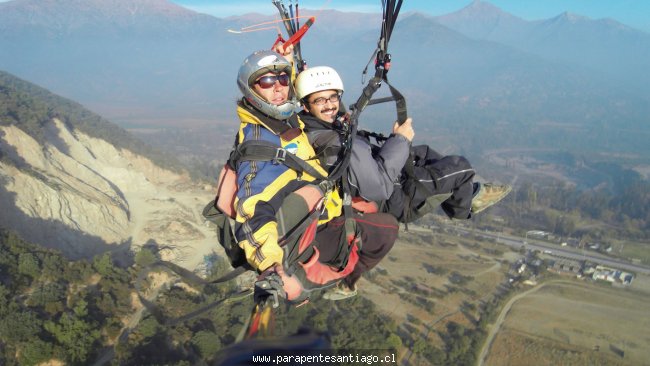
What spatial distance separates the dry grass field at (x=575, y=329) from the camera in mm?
20391

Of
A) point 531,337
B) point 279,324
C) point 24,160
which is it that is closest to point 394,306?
point 531,337

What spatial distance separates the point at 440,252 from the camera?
35.1 meters

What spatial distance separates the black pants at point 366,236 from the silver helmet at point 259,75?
118 centimetres

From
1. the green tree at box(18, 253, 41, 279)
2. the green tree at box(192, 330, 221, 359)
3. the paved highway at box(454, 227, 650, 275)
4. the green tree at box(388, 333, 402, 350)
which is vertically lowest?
the paved highway at box(454, 227, 650, 275)

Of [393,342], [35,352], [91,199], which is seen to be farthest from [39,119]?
[393,342]

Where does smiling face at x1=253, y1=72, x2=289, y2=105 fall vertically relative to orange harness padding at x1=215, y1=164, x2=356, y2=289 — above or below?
above

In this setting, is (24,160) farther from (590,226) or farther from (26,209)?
(590,226)

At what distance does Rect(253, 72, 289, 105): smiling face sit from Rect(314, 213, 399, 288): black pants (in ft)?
4.14

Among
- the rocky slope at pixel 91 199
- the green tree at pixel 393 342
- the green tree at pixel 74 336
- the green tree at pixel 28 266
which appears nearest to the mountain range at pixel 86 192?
the rocky slope at pixel 91 199

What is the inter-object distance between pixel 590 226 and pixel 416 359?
47.9 metres

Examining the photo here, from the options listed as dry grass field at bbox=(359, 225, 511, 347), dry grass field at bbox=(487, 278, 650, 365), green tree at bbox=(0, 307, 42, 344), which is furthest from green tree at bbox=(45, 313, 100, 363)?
dry grass field at bbox=(487, 278, 650, 365)

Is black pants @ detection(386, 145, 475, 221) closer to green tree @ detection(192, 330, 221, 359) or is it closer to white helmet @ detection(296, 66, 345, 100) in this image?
white helmet @ detection(296, 66, 345, 100)

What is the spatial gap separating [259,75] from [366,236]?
1.92m

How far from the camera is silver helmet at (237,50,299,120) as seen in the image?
3.35 meters
